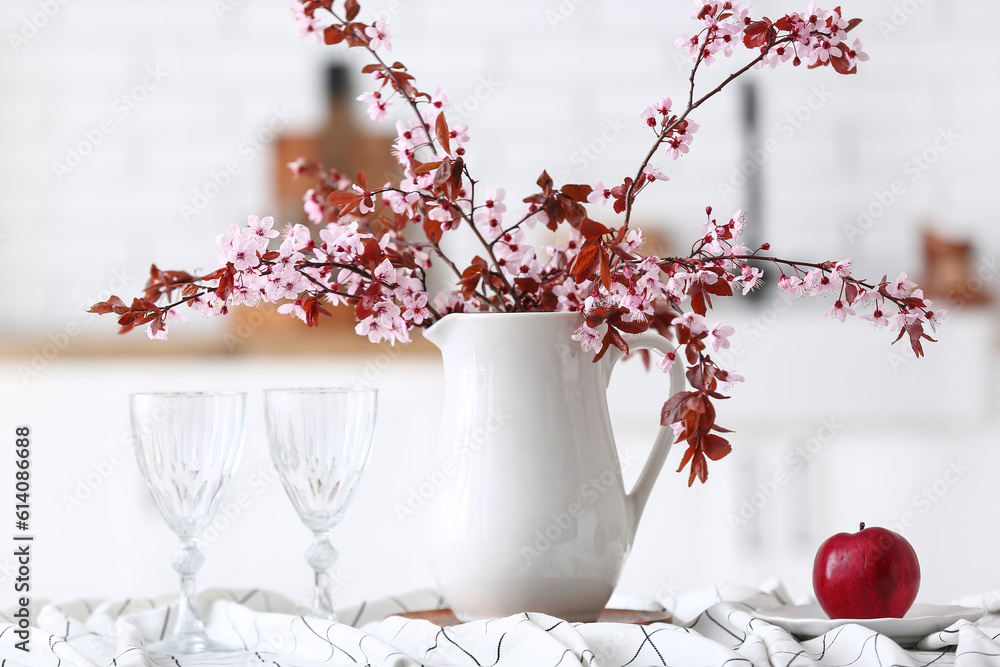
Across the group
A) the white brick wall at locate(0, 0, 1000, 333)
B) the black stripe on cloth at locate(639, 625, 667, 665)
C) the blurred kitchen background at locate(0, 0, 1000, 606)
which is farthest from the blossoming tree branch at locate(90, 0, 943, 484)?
the white brick wall at locate(0, 0, 1000, 333)

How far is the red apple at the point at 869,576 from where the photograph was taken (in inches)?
28.2

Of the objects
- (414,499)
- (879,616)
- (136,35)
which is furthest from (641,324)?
(136,35)

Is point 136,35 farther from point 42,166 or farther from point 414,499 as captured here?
point 414,499

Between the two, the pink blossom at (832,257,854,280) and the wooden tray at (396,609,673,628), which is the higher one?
the pink blossom at (832,257,854,280)

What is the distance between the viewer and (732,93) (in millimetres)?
2494

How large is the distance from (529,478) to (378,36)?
1.10ft

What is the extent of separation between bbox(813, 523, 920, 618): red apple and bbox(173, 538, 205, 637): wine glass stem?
444mm

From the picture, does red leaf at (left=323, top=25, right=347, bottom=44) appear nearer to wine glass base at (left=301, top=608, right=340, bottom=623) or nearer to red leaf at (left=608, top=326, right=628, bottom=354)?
red leaf at (left=608, top=326, right=628, bottom=354)

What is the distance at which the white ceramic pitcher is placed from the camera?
0.72 metres

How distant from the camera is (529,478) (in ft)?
2.38

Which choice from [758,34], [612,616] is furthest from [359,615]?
[758,34]

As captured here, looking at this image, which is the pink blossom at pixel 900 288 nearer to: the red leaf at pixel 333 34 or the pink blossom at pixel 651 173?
the pink blossom at pixel 651 173

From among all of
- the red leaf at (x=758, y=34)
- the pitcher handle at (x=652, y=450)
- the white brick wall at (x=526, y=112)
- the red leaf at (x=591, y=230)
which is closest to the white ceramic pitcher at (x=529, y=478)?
the pitcher handle at (x=652, y=450)

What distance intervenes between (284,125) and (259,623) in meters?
1.95
